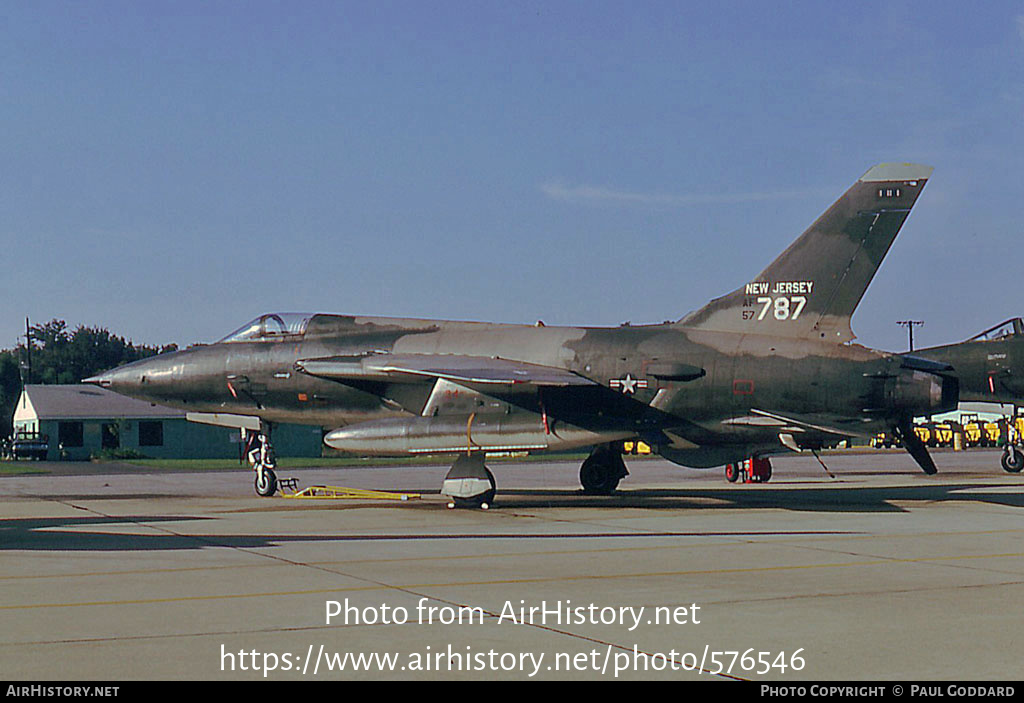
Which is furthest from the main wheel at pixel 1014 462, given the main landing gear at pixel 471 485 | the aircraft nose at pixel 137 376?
the aircraft nose at pixel 137 376

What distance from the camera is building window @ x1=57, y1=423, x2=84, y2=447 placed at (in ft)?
208

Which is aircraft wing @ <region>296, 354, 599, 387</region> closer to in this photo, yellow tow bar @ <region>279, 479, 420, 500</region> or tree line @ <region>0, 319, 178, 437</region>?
yellow tow bar @ <region>279, 479, 420, 500</region>

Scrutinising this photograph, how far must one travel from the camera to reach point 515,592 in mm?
9148

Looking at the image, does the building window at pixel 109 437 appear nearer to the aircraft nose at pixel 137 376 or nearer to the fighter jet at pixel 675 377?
the aircraft nose at pixel 137 376

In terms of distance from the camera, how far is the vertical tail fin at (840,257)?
18.5 metres

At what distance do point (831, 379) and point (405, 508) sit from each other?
7.45 metres

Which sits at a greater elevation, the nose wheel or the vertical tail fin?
the vertical tail fin

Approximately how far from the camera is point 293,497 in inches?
861

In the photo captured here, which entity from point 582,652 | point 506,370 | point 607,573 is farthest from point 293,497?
point 582,652

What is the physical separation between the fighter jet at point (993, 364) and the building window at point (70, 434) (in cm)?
5141

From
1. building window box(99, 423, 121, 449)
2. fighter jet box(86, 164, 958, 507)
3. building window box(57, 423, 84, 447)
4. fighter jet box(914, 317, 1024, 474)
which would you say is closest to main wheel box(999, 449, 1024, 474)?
fighter jet box(914, 317, 1024, 474)

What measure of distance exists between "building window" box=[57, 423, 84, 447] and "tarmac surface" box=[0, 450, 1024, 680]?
47802 millimetres

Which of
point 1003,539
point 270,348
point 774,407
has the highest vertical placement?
point 270,348
